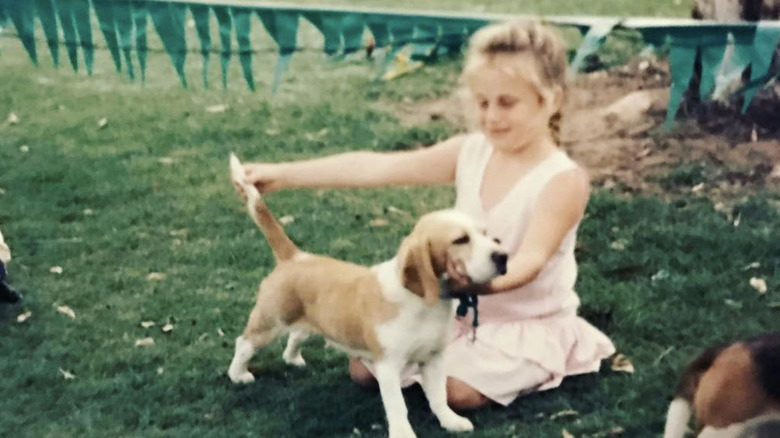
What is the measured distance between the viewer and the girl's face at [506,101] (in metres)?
3.17

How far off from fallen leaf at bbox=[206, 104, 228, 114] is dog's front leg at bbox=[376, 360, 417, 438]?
434 centimetres

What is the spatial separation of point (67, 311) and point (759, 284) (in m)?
2.94

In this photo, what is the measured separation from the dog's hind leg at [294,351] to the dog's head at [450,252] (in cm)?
89

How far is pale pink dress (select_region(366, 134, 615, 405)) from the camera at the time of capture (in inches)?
133

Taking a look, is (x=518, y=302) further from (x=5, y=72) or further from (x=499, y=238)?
(x=5, y=72)

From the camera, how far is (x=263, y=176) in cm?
344

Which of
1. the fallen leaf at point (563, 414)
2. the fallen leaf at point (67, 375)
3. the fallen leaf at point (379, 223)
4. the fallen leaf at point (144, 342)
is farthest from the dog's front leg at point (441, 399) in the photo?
the fallen leaf at point (379, 223)

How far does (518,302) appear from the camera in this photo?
3500 millimetres

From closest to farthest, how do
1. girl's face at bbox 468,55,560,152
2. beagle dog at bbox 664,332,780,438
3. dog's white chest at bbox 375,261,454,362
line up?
beagle dog at bbox 664,332,780,438 < dog's white chest at bbox 375,261,454,362 < girl's face at bbox 468,55,560,152

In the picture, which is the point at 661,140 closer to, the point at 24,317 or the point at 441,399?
the point at 441,399

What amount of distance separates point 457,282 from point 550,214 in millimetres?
520

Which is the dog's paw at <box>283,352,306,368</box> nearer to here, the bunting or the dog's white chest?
the dog's white chest

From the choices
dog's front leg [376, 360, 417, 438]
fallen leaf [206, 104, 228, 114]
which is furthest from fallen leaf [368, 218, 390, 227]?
fallen leaf [206, 104, 228, 114]

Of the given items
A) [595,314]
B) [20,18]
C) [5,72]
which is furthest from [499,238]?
[5,72]
